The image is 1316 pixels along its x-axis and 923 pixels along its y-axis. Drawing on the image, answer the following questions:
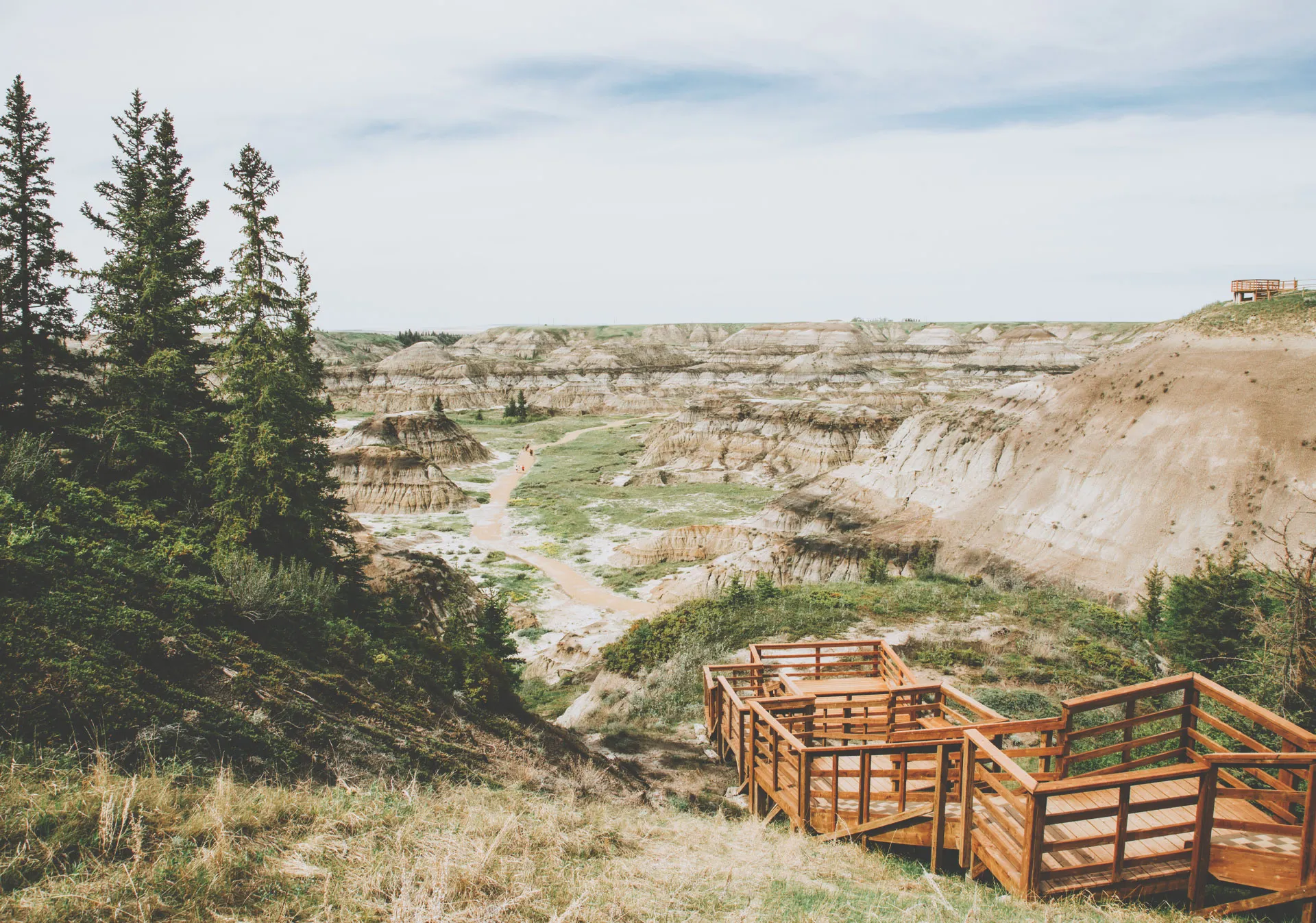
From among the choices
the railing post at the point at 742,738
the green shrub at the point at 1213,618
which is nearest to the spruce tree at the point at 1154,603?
the green shrub at the point at 1213,618

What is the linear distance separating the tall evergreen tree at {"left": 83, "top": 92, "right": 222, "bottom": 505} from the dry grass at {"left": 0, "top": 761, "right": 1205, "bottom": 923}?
48.6ft

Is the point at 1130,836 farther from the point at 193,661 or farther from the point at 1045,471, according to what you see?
the point at 1045,471

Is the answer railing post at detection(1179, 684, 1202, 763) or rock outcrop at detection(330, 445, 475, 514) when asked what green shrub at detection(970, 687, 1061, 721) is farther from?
rock outcrop at detection(330, 445, 475, 514)

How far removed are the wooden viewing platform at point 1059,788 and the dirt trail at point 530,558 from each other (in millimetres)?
23017

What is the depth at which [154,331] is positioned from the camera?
19.6 m

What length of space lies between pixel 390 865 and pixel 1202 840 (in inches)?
275

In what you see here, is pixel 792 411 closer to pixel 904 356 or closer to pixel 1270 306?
pixel 1270 306

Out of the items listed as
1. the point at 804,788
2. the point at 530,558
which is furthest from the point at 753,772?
the point at 530,558

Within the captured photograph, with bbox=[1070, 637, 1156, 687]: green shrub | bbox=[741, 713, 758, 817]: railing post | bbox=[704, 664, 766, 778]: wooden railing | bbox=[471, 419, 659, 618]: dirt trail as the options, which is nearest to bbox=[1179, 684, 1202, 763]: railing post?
bbox=[741, 713, 758, 817]: railing post

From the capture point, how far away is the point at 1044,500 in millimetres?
33781

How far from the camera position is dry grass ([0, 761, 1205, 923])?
14.8ft

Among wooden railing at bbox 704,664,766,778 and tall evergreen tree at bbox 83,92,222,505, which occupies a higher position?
tall evergreen tree at bbox 83,92,222,505

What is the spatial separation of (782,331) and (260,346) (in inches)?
4648

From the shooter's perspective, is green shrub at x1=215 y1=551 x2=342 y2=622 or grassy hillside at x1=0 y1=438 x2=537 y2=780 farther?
green shrub at x1=215 y1=551 x2=342 y2=622
